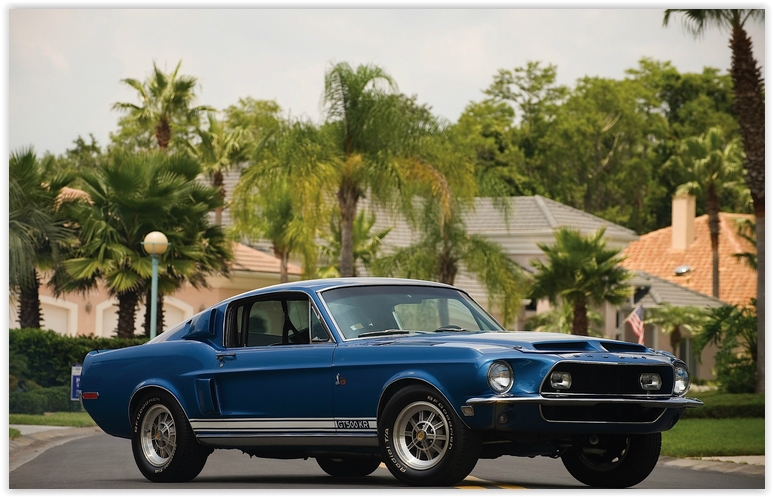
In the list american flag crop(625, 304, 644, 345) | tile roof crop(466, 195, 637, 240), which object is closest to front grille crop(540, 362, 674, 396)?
american flag crop(625, 304, 644, 345)

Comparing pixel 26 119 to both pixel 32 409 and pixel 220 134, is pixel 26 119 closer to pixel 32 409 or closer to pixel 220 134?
pixel 32 409

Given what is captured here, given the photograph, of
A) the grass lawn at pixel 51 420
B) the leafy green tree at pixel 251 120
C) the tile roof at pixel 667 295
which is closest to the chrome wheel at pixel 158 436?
the grass lawn at pixel 51 420

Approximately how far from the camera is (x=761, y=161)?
26875 millimetres

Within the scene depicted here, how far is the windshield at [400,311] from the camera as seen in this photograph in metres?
9.98

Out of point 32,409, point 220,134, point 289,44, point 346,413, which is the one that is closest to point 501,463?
point 346,413

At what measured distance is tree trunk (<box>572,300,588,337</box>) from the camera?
3578 centimetres

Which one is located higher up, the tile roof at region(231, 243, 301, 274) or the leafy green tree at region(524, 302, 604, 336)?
the tile roof at region(231, 243, 301, 274)

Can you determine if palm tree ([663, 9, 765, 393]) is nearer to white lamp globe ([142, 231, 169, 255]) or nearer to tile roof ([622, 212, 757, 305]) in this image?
white lamp globe ([142, 231, 169, 255])

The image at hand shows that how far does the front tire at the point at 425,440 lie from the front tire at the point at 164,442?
210 cm

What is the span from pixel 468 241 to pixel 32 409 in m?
12.7

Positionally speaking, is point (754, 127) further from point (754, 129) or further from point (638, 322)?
point (638, 322)

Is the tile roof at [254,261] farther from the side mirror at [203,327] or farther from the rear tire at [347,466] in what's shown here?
the side mirror at [203,327]

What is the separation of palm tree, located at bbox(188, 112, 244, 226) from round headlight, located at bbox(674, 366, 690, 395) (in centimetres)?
3613

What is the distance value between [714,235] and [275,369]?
4415cm
